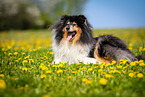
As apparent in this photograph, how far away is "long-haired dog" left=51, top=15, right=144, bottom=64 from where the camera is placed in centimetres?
440

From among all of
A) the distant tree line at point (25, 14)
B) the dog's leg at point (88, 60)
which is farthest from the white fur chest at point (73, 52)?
the distant tree line at point (25, 14)

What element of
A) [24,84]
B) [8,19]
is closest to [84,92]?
[24,84]

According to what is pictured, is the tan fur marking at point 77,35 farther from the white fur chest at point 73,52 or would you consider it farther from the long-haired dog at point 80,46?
the white fur chest at point 73,52

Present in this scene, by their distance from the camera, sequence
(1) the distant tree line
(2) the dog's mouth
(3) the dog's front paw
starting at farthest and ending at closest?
(1) the distant tree line
(2) the dog's mouth
(3) the dog's front paw

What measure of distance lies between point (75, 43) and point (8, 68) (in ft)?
7.18

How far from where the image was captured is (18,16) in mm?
29703

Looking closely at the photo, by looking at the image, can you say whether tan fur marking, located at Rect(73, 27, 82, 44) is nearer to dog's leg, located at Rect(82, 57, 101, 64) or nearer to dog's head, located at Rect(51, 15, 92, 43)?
dog's head, located at Rect(51, 15, 92, 43)

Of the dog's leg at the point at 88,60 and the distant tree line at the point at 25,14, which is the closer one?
the dog's leg at the point at 88,60

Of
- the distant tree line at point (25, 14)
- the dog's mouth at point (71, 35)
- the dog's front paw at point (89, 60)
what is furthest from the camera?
the distant tree line at point (25, 14)


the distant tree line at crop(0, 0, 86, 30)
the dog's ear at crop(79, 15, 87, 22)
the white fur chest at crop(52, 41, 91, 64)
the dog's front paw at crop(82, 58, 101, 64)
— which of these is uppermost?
the distant tree line at crop(0, 0, 86, 30)

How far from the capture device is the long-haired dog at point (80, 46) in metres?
4.40

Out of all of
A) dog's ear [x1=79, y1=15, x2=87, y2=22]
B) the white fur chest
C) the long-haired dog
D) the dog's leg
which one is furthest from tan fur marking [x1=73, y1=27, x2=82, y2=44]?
the dog's leg

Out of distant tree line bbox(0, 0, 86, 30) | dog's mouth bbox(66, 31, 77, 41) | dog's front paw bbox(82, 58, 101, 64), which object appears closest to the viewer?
dog's front paw bbox(82, 58, 101, 64)

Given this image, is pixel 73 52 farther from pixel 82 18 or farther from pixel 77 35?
pixel 82 18
